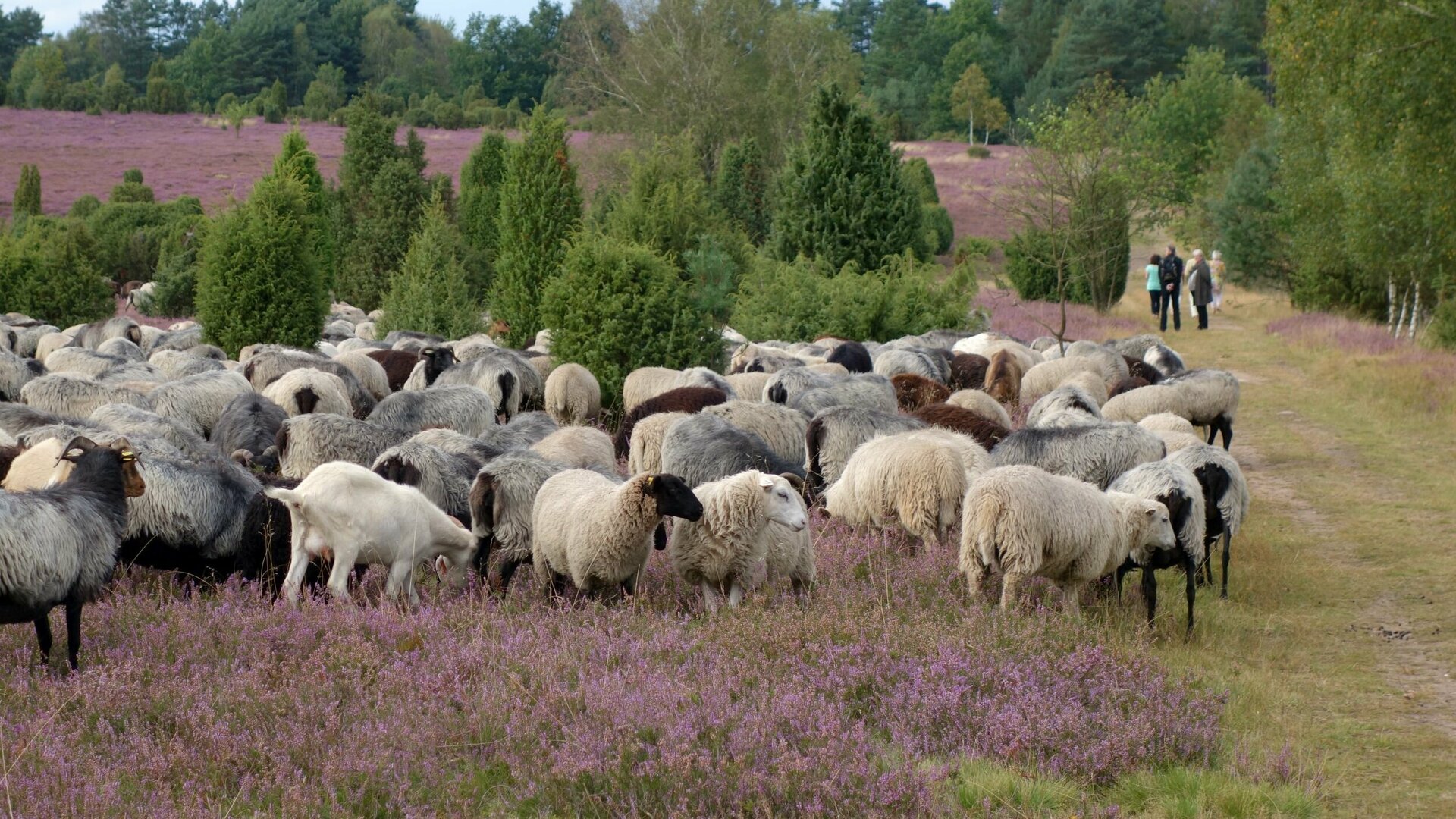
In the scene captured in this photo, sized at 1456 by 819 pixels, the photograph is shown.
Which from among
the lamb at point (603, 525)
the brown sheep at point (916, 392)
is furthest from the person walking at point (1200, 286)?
the lamb at point (603, 525)

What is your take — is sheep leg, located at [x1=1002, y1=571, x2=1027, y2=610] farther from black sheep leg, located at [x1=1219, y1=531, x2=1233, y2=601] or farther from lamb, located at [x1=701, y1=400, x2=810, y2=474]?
lamb, located at [x1=701, y1=400, x2=810, y2=474]

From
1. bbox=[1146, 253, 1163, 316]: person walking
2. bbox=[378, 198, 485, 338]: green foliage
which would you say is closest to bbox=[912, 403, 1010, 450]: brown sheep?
bbox=[378, 198, 485, 338]: green foliage

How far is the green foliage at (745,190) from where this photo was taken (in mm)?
41000

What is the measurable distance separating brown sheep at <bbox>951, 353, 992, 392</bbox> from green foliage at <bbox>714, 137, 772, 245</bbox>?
2268cm

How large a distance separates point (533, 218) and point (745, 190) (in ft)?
54.2

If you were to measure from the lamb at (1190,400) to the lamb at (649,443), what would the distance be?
16.1ft

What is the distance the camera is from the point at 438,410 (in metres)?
13.7

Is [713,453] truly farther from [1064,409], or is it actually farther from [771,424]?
[1064,409]

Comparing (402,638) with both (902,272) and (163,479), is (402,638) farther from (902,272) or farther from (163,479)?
(902,272)

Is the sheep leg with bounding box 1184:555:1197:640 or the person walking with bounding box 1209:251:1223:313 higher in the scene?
the sheep leg with bounding box 1184:555:1197:640

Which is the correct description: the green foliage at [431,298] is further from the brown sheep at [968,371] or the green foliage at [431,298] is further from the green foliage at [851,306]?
the brown sheep at [968,371]

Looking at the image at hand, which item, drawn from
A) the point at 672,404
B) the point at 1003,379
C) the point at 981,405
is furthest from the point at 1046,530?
the point at 1003,379

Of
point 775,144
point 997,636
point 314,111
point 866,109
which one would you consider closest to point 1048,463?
point 997,636

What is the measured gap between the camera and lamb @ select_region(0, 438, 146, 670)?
21.0ft
